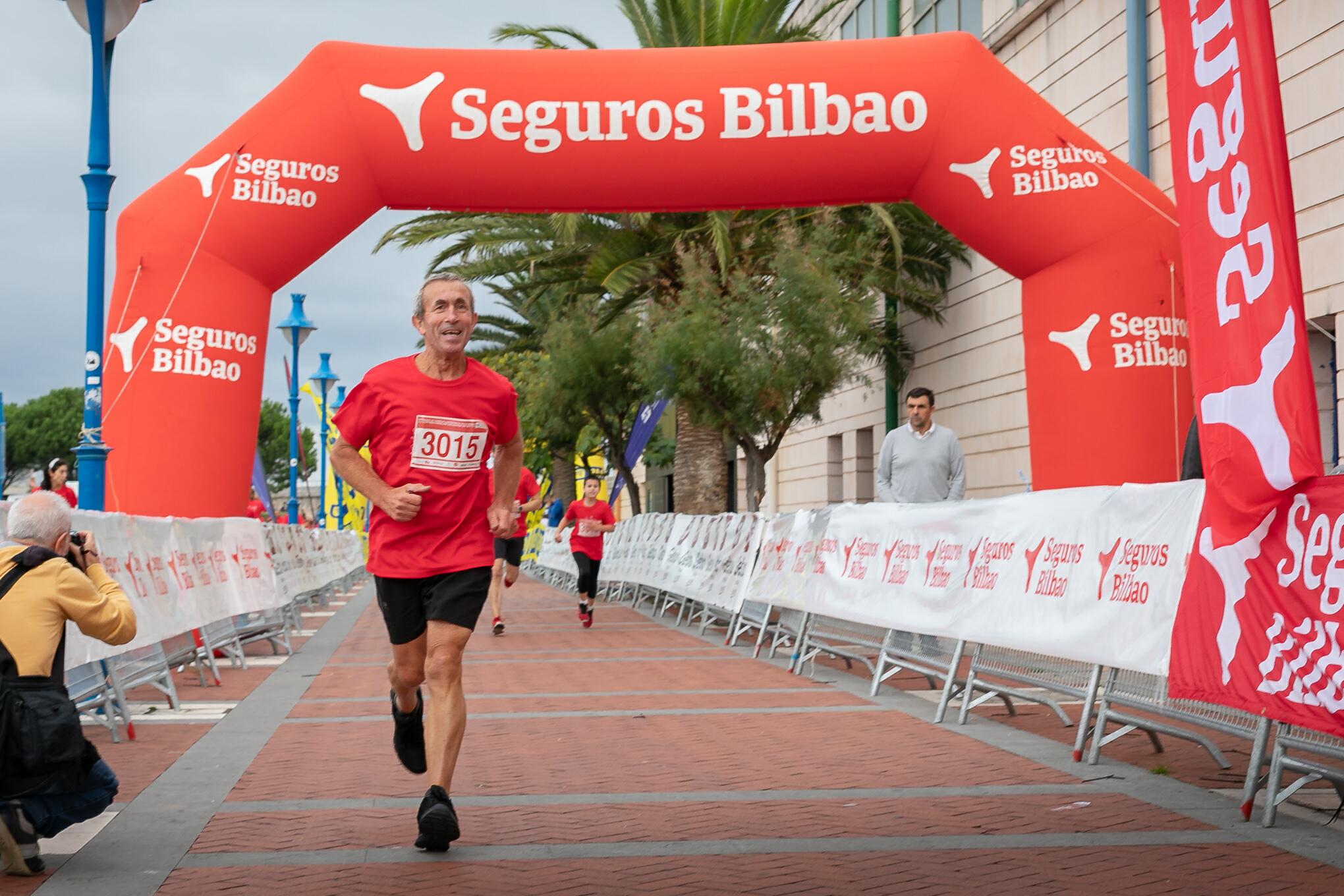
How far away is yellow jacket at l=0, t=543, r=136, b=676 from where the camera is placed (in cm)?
527

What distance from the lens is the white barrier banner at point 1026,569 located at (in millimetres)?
6891

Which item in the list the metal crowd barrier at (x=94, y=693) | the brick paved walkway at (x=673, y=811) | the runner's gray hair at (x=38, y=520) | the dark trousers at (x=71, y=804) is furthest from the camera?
the metal crowd barrier at (x=94, y=693)

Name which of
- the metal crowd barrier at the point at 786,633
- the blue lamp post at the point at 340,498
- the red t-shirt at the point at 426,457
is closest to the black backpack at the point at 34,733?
the red t-shirt at the point at 426,457

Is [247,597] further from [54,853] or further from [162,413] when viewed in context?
[54,853]

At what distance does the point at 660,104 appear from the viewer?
1333cm

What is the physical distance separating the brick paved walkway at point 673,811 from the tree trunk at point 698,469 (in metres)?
14.9

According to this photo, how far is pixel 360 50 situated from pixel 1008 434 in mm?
13058

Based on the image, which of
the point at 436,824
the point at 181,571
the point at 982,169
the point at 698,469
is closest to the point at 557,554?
the point at 698,469

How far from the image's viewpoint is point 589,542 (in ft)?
60.4

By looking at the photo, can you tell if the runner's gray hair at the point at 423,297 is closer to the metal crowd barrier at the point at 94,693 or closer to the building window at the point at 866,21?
the metal crowd barrier at the point at 94,693

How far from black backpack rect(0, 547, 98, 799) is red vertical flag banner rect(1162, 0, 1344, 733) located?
4.10m

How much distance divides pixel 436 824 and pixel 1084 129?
57.6 feet

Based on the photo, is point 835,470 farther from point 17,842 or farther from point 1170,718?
point 17,842

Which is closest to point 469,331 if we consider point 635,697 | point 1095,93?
point 635,697
